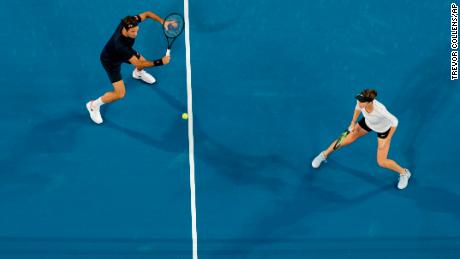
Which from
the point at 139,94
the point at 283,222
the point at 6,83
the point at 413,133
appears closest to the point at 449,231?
the point at 413,133

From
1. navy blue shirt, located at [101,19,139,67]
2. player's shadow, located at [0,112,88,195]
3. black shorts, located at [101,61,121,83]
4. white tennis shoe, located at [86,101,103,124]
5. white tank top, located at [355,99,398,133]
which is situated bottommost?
white tank top, located at [355,99,398,133]

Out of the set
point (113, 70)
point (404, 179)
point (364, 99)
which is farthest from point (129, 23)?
point (404, 179)

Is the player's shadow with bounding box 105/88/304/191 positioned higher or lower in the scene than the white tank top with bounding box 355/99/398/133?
higher

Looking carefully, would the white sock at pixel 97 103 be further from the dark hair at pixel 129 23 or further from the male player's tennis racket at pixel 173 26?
the dark hair at pixel 129 23

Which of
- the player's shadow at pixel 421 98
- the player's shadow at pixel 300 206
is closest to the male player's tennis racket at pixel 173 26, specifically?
the player's shadow at pixel 300 206

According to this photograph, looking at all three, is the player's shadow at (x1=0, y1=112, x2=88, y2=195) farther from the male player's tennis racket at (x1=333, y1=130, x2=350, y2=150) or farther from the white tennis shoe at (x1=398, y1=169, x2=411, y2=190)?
the white tennis shoe at (x1=398, y1=169, x2=411, y2=190)

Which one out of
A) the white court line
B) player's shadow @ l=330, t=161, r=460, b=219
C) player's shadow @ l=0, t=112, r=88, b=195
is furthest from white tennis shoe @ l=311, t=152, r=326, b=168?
player's shadow @ l=0, t=112, r=88, b=195

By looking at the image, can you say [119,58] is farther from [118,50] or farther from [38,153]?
[38,153]
